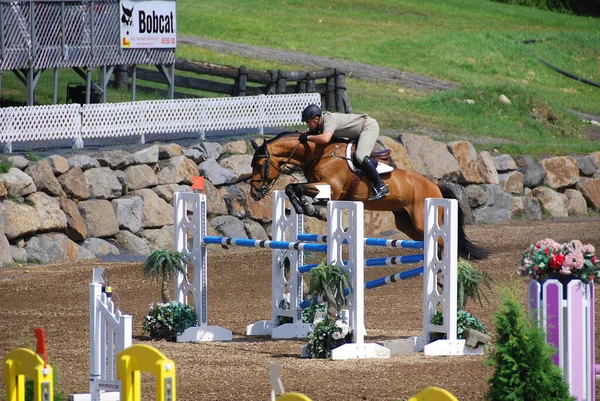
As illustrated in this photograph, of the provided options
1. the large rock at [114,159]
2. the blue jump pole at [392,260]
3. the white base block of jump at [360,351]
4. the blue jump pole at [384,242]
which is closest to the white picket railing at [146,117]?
the large rock at [114,159]

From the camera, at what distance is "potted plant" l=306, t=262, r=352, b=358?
1013 cm

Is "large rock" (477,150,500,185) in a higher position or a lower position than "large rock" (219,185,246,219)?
higher

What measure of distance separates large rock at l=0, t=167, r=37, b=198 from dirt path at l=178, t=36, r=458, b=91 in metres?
15.3

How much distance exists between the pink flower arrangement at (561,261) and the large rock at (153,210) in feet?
33.5

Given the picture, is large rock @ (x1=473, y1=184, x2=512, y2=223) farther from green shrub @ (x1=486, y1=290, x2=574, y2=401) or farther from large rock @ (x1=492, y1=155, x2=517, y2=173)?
green shrub @ (x1=486, y1=290, x2=574, y2=401)

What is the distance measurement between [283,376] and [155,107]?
32.7ft

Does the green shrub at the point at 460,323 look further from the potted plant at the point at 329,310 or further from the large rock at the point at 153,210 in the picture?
the large rock at the point at 153,210

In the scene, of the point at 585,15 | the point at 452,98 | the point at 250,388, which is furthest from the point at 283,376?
the point at 585,15

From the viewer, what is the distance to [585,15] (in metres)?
49.4

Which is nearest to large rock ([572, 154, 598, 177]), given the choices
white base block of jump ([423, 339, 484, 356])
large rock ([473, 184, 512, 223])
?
large rock ([473, 184, 512, 223])

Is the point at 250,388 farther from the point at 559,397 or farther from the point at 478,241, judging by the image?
the point at 478,241

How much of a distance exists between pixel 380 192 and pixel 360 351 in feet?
8.17

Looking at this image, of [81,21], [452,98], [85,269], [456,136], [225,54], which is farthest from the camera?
[225,54]

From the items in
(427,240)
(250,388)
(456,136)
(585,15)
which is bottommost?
Answer: (250,388)
